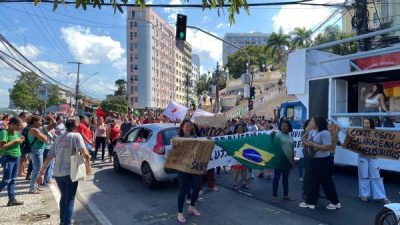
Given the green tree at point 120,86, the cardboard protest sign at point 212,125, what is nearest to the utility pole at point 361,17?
the cardboard protest sign at point 212,125

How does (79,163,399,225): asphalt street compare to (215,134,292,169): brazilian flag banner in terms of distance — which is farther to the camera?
(215,134,292,169): brazilian flag banner

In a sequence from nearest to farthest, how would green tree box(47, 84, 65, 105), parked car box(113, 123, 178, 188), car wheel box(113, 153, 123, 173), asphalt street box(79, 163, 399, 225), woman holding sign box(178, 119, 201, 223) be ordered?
1. woman holding sign box(178, 119, 201, 223)
2. asphalt street box(79, 163, 399, 225)
3. parked car box(113, 123, 178, 188)
4. car wheel box(113, 153, 123, 173)
5. green tree box(47, 84, 65, 105)

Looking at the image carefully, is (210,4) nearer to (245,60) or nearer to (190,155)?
(190,155)

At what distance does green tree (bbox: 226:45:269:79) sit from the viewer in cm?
8000

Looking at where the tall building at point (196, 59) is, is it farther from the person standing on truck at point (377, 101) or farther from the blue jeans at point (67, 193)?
the blue jeans at point (67, 193)

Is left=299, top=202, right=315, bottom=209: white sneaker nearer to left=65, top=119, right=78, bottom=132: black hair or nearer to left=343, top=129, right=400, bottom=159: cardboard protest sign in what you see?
left=343, top=129, right=400, bottom=159: cardboard protest sign

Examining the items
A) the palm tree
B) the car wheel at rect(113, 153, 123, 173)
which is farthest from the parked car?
the palm tree

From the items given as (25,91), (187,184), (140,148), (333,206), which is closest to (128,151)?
(140,148)

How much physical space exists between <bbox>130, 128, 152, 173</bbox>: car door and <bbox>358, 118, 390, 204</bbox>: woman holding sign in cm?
483

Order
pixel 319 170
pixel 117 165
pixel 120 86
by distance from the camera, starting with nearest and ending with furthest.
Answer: pixel 319 170, pixel 117 165, pixel 120 86

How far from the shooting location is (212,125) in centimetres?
1038

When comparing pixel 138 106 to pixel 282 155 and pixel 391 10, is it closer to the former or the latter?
pixel 391 10

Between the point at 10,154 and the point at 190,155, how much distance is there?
136 inches

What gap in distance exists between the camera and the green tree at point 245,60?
262 ft
